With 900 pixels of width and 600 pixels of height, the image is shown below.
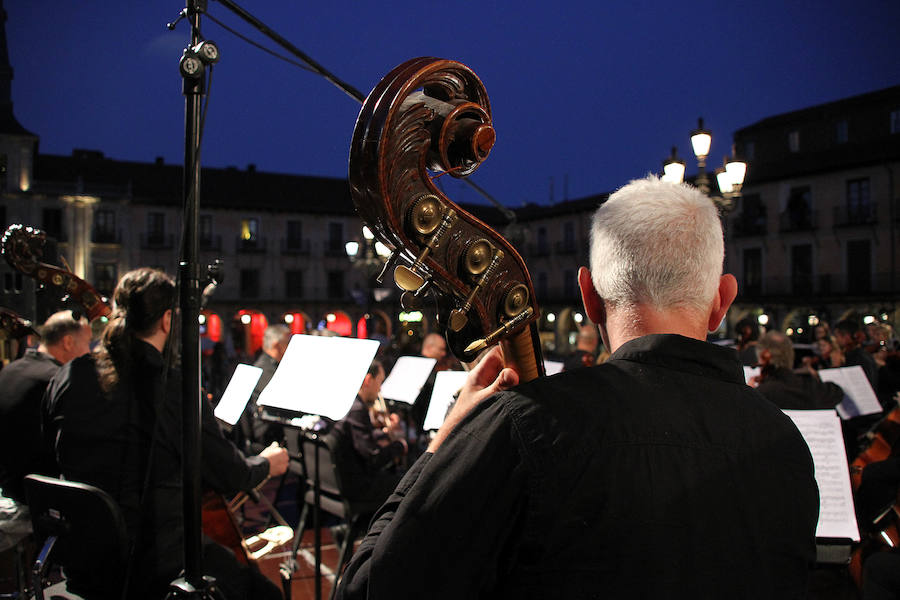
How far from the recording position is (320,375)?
9.96ft

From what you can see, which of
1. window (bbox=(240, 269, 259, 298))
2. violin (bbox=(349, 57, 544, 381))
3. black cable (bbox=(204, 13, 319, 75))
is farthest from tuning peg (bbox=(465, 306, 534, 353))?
window (bbox=(240, 269, 259, 298))

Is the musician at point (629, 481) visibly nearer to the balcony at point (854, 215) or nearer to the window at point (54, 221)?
the balcony at point (854, 215)

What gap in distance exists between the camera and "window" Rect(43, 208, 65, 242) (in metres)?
30.0

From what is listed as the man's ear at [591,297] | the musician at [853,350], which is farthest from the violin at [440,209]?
the musician at [853,350]

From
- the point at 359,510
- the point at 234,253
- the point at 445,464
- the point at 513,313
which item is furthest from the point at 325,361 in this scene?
the point at 234,253

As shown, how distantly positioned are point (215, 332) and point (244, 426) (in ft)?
65.2

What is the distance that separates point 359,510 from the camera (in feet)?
14.2

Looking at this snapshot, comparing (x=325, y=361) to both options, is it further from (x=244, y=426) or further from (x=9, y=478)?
(x=244, y=426)

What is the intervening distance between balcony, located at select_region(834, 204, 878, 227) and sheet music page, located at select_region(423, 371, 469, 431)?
26517 mm

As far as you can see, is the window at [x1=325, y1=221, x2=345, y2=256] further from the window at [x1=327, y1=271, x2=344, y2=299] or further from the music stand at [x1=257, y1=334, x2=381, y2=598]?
the music stand at [x1=257, y1=334, x2=381, y2=598]

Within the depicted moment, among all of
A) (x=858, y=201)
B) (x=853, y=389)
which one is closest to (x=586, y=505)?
(x=853, y=389)

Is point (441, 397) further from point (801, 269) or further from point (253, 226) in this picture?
point (253, 226)

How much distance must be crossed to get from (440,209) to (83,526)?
1.89m

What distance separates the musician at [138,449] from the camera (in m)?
2.38
